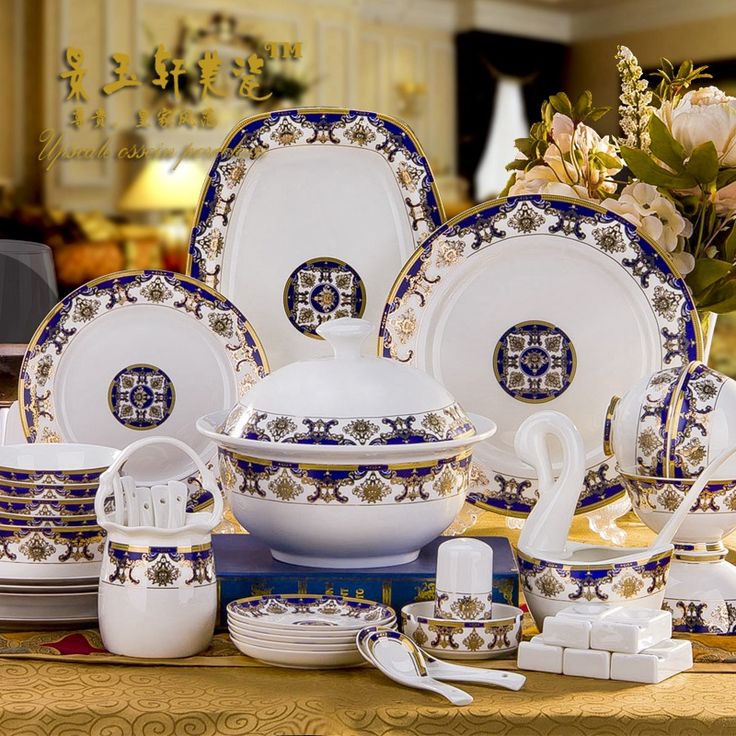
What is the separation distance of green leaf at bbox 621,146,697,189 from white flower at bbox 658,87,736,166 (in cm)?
3

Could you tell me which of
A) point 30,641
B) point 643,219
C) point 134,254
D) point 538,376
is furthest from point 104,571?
point 134,254

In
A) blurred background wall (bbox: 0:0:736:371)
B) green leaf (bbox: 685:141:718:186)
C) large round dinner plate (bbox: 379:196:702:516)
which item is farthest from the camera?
blurred background wall (bbox: 0:0:736:371)

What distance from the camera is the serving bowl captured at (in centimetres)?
88

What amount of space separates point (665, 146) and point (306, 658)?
2.19 ft

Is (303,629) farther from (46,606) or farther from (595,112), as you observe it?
(595,112)

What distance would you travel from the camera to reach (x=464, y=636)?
31.6 inches

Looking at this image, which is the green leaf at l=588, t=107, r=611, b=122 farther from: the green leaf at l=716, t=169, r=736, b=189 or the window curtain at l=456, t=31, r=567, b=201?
the window curtain at l=456, t=31, r=567, b=201

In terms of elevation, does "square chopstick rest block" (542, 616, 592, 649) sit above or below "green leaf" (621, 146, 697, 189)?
below

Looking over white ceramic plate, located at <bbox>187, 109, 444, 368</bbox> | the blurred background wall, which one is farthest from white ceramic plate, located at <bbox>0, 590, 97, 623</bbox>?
the blurred background wall

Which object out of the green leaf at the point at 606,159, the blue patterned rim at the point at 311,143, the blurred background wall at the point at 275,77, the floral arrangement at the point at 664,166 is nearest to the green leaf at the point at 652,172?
the floral arrangement at the point at 664,166

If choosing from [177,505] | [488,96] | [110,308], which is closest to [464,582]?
[177,505]

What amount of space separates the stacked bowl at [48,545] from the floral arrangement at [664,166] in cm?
65

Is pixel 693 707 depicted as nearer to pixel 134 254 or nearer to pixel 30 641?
pixel 30 641

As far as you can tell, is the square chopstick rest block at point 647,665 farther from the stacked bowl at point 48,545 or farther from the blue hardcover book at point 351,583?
the stacked bowl at point 48,545
